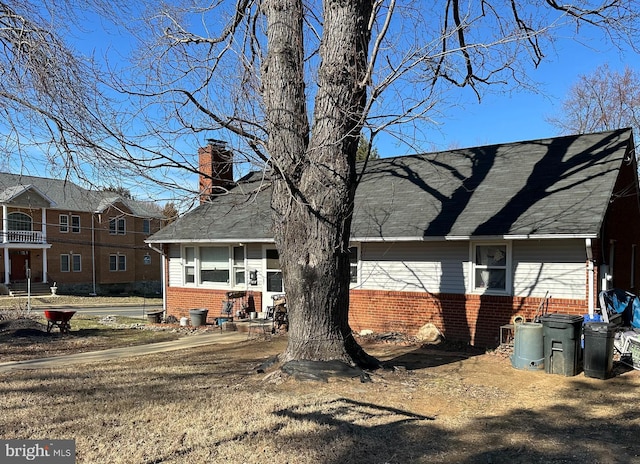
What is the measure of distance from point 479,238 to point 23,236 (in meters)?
38.3

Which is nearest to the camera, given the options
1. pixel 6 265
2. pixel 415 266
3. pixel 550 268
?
pixel 550 268

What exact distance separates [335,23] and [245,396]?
576 cm

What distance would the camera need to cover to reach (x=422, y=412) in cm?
621

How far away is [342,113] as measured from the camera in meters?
7.82

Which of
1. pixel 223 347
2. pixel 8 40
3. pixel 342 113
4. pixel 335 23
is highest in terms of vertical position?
pixel 335 23

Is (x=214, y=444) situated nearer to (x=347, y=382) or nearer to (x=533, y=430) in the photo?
(x=347, y=382)

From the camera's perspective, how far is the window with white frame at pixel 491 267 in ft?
37.9

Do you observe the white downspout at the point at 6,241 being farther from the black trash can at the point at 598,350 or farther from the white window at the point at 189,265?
the black trash can at the point at 598,350

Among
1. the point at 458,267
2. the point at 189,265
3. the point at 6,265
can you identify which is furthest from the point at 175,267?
the point at 6,265

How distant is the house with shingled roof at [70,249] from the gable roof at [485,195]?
24.2 m

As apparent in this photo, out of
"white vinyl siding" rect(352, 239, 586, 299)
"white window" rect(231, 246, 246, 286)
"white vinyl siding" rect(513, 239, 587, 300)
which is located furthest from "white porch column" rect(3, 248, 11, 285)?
"white vinyl siding" rect(513, 239, 587, 300)

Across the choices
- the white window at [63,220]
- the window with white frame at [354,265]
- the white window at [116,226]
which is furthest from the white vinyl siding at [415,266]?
the white window at [63,220]

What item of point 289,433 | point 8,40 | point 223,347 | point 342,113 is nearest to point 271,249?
point 223,347

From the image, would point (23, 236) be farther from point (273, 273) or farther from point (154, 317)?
point (273, 273)
